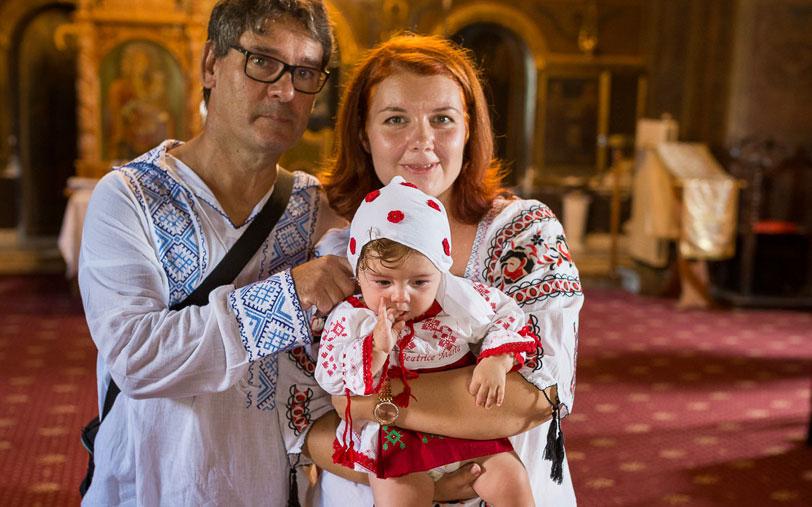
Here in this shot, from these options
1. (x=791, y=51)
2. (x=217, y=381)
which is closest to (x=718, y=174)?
(x=791, y=51)

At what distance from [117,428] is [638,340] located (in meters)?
5.83

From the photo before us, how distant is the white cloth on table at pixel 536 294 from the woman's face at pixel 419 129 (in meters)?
0.18

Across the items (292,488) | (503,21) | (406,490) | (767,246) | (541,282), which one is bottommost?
(767,246)

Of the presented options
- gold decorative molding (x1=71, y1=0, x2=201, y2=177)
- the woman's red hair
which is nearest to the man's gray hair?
the woman's red hair

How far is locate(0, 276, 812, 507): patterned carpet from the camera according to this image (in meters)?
4.16

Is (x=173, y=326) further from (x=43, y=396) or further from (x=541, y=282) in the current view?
(x=43, y=396)

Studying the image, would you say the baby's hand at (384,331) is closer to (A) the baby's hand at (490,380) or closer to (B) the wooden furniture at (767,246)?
(A) the baby's hand at (490,380)

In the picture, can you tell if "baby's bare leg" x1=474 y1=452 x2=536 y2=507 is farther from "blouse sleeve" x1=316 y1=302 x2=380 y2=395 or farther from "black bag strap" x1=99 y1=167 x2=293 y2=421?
"black bag strap" x1=99 y1=167 x2=293 y2=421

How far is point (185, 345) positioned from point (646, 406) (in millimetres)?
4352

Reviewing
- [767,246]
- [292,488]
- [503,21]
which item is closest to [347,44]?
[503,21]

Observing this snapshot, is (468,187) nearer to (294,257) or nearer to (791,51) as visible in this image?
(294,257)

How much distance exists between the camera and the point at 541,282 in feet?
5.78

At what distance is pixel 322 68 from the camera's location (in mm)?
1936

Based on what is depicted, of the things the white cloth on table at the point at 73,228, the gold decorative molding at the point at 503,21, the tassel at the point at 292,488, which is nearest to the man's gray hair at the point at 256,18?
the tassel at the point at 292,488
